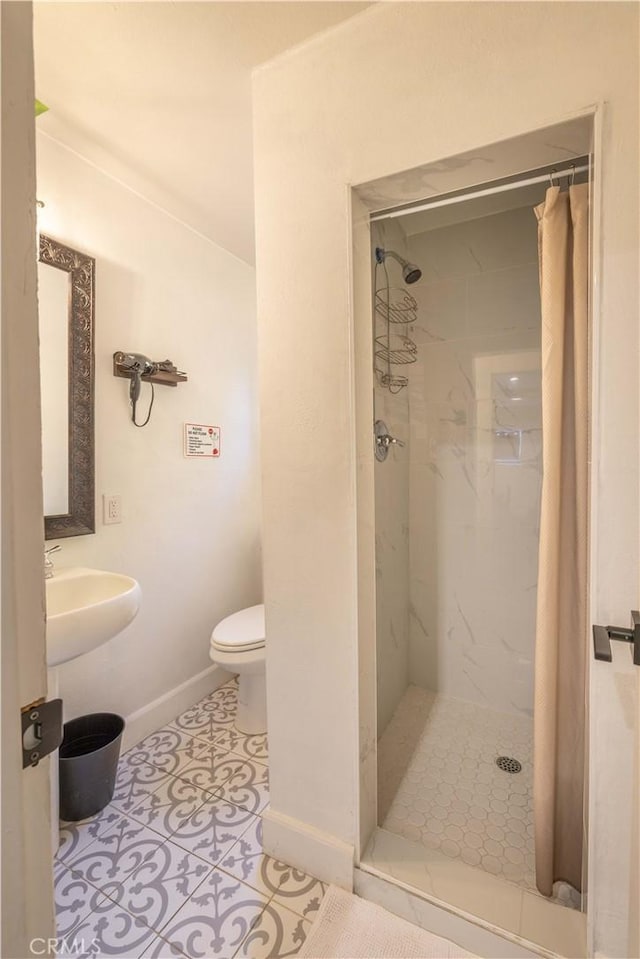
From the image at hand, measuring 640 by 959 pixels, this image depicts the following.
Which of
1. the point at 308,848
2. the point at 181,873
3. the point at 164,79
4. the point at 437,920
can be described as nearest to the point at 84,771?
the point at 181,873

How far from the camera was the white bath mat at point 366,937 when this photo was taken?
1.04 m

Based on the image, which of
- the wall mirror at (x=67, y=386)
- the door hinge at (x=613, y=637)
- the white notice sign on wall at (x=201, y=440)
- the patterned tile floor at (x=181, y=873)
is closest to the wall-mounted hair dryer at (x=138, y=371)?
the wall mirror at (x=67, y=386)

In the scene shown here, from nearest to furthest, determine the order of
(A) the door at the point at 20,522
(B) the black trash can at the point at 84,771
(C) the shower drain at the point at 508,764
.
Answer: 1. (A) the door at the point at 20,522
2. (B) the black trash can at the point at 84,771
3. (C) the shower drain at the point at 508,764

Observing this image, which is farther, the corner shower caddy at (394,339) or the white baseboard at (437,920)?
the corner shower caddy at (394,339)

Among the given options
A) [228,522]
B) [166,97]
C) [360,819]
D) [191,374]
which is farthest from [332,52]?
[360,819]

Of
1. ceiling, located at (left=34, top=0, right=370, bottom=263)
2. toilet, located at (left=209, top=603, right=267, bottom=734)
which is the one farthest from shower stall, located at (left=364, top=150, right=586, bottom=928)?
ceiling, located at (left=34, top=0, right=370, bottom=263)

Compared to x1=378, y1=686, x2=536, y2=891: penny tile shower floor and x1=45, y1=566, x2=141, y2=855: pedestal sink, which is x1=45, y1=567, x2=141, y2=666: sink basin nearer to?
x1=45, y1=566, x2=141, y2=855: pedestal sink

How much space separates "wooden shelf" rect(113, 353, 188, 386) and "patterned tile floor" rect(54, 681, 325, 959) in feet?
5.77

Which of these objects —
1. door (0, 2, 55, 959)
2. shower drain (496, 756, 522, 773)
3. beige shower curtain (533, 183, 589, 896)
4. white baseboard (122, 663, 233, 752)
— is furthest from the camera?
white baseboard (122, 663, 233, 752)

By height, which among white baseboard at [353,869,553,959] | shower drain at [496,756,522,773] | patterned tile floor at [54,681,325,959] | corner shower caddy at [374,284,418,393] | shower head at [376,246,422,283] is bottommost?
patterned tile floor at [54,681,325,959]

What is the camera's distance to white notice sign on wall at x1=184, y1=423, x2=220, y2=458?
219 centimetres

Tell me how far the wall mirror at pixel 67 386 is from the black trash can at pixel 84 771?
822 mm

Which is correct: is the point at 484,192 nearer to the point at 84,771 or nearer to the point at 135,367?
the point at 135,367

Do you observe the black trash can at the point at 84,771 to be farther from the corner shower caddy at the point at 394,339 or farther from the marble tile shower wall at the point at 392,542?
the corner shower caddy at the point at 394,339
